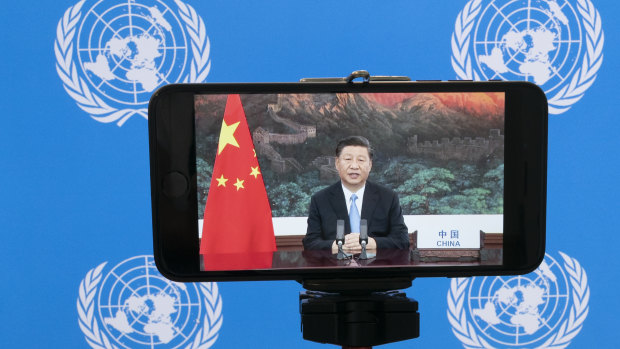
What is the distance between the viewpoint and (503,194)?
0.46 m

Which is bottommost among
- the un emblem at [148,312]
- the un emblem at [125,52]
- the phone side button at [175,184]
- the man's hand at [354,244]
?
the un emblem at [148,312]

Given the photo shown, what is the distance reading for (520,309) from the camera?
63 centimetres

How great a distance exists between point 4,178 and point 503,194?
22.5 inches

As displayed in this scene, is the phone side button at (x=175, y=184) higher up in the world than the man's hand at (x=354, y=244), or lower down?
higher up

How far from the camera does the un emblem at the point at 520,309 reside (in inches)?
24.6

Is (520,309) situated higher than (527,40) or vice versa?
(527,40)

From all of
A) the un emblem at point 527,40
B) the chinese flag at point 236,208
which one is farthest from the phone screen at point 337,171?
the un emblem at point 527,40

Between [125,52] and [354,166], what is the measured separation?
0.32 meters

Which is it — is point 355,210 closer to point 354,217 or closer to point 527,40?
point 354,217

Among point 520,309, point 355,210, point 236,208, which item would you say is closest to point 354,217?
point 355,210

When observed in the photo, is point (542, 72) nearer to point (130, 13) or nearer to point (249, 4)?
point (249, 4)

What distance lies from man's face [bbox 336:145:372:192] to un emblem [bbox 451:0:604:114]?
20 centimetres

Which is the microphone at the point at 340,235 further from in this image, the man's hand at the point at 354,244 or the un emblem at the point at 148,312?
the un emblem at the point at 148,312

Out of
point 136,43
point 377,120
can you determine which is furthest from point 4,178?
point 377,120
